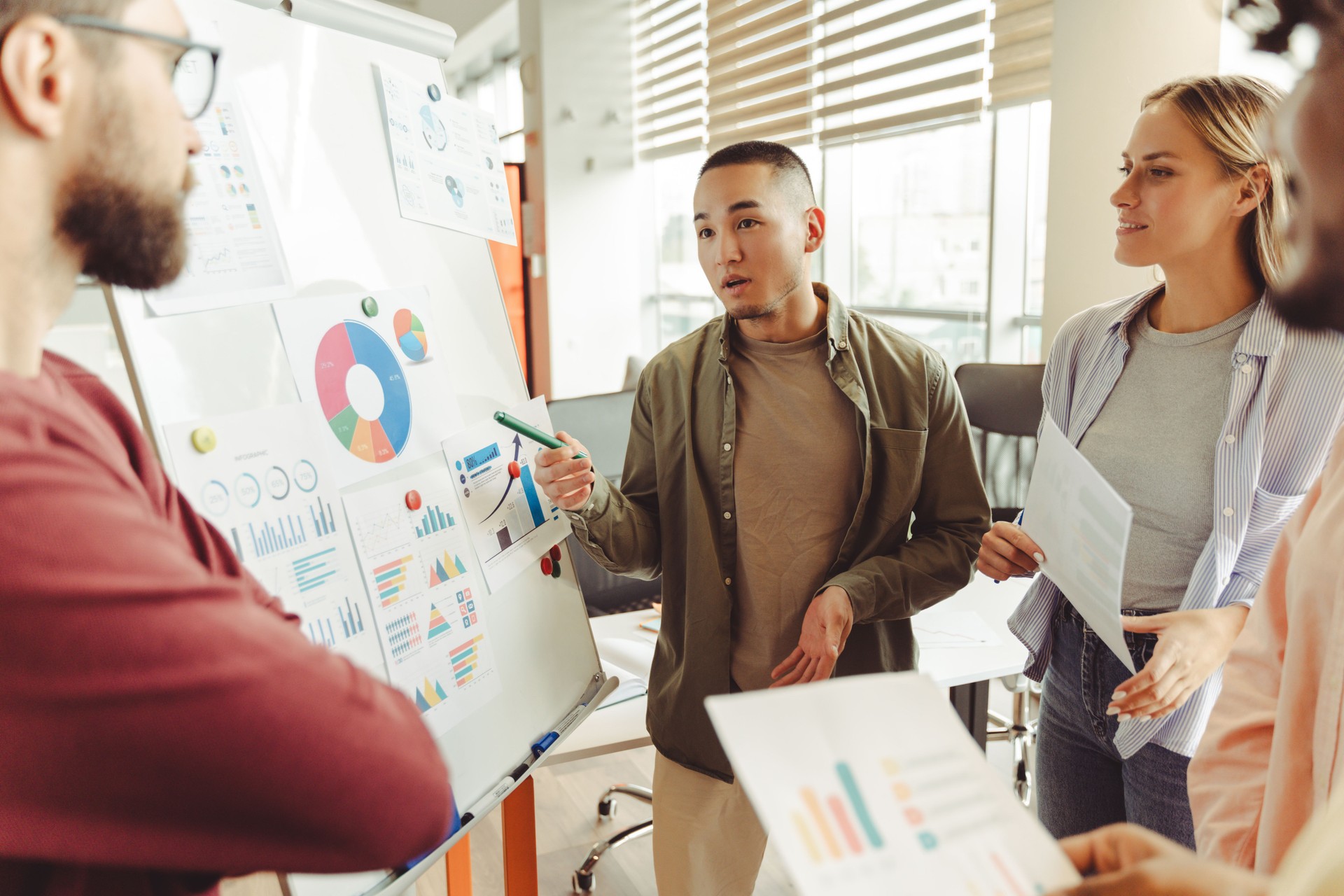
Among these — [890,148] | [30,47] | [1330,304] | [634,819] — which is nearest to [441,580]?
[30,47]

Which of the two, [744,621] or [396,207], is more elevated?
[396,207]

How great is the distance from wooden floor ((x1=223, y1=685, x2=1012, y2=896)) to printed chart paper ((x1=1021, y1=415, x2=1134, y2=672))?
4.35ft

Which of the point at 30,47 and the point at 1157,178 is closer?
the point at 30,47

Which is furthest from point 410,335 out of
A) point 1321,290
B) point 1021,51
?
point 1021,51

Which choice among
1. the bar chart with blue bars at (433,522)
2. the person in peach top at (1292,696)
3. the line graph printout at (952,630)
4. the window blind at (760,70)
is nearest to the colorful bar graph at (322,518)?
the bar chart with blue bars at (433,522)

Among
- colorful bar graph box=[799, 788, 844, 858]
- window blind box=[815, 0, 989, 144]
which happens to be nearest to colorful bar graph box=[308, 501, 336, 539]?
colorful bar graph box=[799, 788, 844, 858]

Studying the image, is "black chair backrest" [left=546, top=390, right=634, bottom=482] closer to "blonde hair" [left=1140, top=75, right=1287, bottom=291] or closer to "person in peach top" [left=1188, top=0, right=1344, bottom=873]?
"blonde hair" [left=1140, top=75, right=1287, bottom=291]

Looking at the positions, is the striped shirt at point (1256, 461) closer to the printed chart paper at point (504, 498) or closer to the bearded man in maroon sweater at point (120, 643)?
the printed chart paper at point (504, 498)

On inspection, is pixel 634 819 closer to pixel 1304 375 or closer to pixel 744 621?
pixel 744 621

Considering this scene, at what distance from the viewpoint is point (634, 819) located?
2.69m

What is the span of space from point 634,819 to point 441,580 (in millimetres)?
1774

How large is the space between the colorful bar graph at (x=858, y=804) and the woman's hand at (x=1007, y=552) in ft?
2.73

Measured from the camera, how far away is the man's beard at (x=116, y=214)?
2.01 ft

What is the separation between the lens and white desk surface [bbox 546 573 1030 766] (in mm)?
1688
